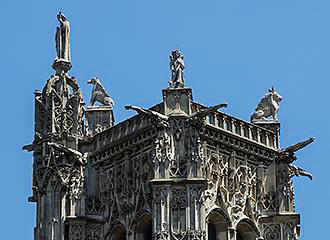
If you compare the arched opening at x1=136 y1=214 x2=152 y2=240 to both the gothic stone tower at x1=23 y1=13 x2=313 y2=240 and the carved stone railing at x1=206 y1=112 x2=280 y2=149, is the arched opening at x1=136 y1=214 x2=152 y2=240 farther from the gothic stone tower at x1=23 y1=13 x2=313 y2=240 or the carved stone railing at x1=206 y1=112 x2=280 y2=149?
the carved stone railing at x1=206 y1=112 x2=280 y2=149

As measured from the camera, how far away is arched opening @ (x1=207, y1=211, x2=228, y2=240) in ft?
219

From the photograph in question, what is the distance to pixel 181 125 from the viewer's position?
6600 centimetres

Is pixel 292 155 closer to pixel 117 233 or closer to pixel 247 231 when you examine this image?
pixel 247 231

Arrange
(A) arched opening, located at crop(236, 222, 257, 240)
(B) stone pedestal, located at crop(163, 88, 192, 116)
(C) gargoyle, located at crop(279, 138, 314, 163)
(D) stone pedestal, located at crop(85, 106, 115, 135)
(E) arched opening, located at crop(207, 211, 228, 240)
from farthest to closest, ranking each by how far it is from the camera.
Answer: (D) stone pedestal, located at crop(85, 106, 115, 135) → (C) gargoyle, located at crop(279, 138, 314, 163) → (A) arched opening, located at crop(236, 222, 257, 240) → (E) arched opening, located at crop(207, 211, 228, 240) → (B) stone pedestal, located at crop(163, 88, 192, 116)

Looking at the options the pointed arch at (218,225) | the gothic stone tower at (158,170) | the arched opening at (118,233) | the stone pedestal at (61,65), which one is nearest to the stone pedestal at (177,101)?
the gothic stone tower at (158,170)

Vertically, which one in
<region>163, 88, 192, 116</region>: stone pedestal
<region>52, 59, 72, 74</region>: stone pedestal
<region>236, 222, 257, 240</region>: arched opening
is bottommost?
<region>236, 222, 257, 240</region>: arched opening

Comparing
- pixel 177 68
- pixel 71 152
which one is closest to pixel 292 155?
pixel 177 68

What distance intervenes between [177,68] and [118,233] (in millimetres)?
5866

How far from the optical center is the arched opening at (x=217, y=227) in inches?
2623

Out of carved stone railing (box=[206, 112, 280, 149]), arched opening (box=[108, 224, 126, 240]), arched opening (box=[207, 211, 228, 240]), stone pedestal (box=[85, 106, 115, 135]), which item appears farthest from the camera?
stone pedestal (box=[85, 106, 115, 135])

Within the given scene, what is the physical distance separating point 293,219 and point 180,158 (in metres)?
4.87

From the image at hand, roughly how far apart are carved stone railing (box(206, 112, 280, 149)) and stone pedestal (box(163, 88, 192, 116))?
3.54 ft

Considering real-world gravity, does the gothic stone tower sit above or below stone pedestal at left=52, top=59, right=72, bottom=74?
below

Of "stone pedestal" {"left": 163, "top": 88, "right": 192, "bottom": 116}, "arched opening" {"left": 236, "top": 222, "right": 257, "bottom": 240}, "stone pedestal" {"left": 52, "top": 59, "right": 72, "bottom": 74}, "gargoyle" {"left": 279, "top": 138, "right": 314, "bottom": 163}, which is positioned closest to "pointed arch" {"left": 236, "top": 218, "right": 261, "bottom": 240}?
"arched opening" {"left": 236, "top": 222, "right": 257, "bottom": 240}
